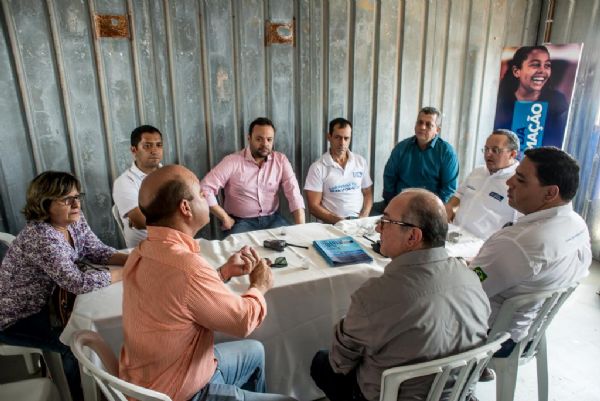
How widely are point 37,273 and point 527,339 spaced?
233 cm

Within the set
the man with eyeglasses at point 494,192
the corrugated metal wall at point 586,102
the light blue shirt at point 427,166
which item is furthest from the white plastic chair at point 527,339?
the corrugated metal wall at point 586,102

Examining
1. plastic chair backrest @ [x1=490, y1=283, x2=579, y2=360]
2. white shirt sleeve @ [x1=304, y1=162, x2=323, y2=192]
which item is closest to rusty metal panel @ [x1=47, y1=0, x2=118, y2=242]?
white shirt sleeve @ [x1=304, y1=162, x2=323, y2=192]

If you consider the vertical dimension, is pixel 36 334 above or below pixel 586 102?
below

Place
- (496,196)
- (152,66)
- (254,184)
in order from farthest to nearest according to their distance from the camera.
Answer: (254,184)
(152,66)
(496,196)

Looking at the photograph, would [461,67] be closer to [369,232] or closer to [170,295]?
[369,232]

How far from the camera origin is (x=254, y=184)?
3447 millimetres

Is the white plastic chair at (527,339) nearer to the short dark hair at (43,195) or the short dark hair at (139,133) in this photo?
the short dark hair at (43,195)

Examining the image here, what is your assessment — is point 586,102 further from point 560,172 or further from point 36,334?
point 36,334

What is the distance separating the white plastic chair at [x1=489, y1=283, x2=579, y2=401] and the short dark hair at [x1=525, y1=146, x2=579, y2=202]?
0.43 m

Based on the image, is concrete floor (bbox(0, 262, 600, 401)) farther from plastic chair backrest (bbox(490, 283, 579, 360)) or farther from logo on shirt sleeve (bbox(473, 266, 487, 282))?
logo on shirt sleeve (bbox(473, 266, 487, 282))

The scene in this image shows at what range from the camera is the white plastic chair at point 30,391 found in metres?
1.52

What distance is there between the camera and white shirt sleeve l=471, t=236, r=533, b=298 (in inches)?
68.0

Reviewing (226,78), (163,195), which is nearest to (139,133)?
(226,78)

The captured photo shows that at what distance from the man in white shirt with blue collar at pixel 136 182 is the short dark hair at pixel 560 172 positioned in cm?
243
